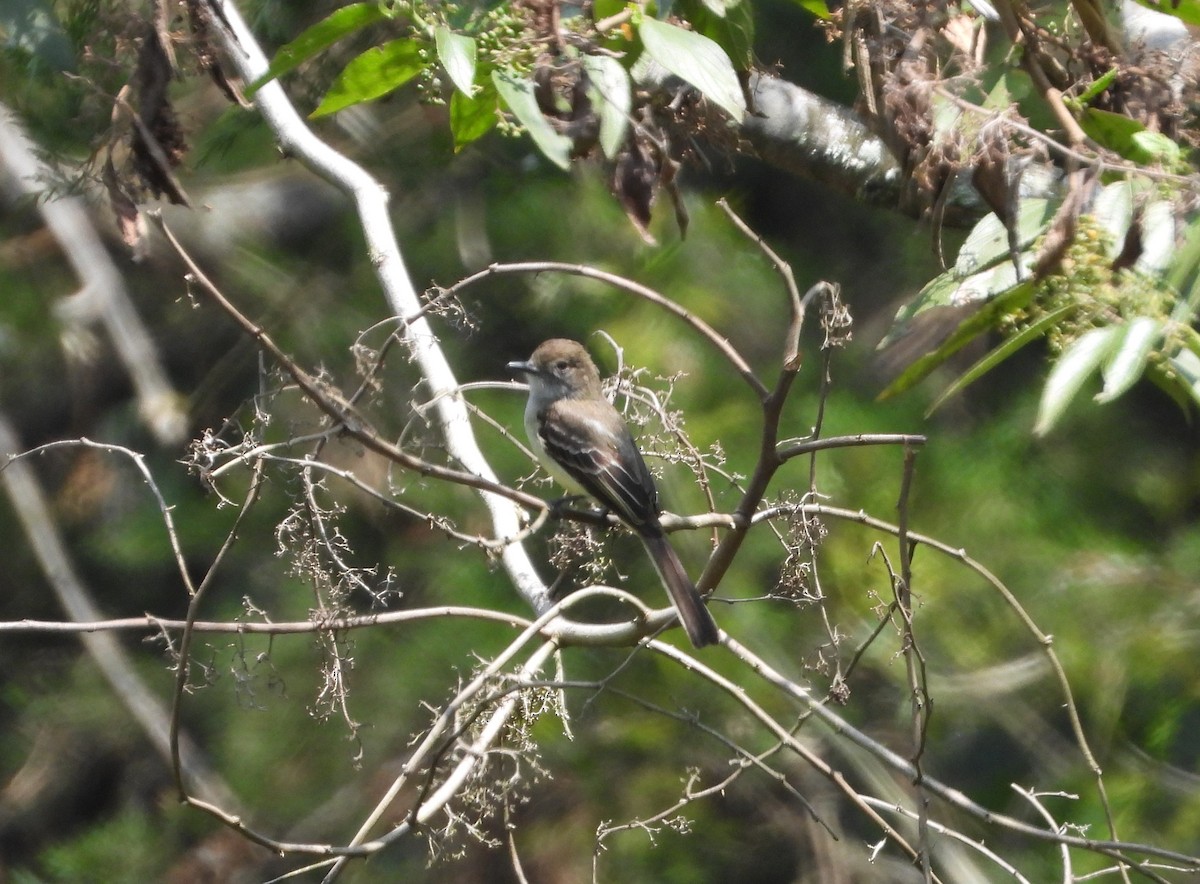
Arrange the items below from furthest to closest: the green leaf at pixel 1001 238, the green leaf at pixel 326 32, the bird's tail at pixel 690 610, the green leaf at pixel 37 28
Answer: the bird's tail at pixel 690 610 < the green leaf at pixel 1001 238 < the green leaf at pixel 326 32 < the green leaf at pixel 37 28

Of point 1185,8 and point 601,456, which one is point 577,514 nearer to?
point 601,456

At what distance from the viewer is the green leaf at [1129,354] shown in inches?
52.1

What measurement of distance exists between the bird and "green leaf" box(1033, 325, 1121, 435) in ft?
4.61

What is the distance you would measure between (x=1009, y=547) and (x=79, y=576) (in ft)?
8.36

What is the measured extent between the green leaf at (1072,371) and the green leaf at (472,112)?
0.89 metres

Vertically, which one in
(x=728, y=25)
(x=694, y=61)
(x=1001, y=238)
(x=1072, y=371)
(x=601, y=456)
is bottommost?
(x=601, y=456)

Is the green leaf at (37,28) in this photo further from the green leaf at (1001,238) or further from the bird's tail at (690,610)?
the green leaf at (1001,238)

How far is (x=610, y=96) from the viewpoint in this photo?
1590mm

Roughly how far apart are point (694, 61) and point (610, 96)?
0.11 m

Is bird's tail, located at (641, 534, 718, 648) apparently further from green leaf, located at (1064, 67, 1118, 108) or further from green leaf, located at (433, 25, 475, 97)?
green leaf, located at (1064, 67, 1118, 108)

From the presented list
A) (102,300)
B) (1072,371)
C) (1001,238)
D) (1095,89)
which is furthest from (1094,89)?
(102,300)

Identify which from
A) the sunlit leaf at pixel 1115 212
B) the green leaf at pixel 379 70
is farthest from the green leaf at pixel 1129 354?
the green leaf at pixel 379 70

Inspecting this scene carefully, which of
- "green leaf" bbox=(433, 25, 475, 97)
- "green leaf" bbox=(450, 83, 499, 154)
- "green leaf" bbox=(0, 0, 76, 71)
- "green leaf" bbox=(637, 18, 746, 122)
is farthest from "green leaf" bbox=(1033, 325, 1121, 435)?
"green leaf" bbox=(0, 0, 76, 71)

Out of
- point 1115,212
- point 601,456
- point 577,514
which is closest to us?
point 1115,212
